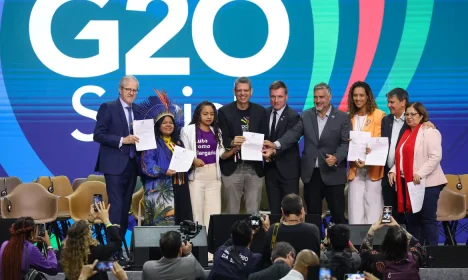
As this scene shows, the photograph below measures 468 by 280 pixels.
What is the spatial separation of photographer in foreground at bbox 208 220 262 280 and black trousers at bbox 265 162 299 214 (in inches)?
95.0

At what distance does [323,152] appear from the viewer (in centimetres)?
895

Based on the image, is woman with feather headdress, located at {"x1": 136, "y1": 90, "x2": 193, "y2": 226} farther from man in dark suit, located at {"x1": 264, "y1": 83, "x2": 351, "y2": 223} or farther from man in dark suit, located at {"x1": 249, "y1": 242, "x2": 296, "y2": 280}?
man in dark suit, located at {"x1": 249, "y1": 242, "x2": 296, "y2": 280}

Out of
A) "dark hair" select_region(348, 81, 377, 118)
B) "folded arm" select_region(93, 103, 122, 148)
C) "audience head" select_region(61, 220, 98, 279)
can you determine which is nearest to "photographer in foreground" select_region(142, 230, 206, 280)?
"audience head" select_region(61, 220, 98, 279)

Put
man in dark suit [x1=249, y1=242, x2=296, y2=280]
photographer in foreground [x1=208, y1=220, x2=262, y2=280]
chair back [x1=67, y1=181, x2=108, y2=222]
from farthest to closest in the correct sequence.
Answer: chair back [x1=67, y1=181, x2=108, y2=222], photographer in foreground [x1=208, y1=220, x2=262, y2=280], man in dark suit [x1=249, y1=242, x2=296, y2=280]

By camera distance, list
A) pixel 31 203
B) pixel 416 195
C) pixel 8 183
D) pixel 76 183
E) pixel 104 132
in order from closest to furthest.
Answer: pixel 416 195
pixel 104 132
pixel 31 203
pixel 8 183
pixel 76 183

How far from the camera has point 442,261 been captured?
26.3 feet

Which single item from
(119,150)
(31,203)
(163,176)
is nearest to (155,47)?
(31,203)

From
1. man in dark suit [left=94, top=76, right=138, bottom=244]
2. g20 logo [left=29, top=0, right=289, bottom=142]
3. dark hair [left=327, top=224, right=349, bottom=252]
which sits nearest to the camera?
dark hair [left=327, top=224, right=349, bottom=252]

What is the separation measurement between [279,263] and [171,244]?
799 mm

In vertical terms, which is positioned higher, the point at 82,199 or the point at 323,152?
the point at 323,152

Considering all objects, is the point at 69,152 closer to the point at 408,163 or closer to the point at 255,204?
the point at 255,204

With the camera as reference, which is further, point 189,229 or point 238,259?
point 189,229

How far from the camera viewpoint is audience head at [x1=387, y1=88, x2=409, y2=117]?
8.87 meters

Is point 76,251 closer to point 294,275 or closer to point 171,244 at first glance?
point 171,244
